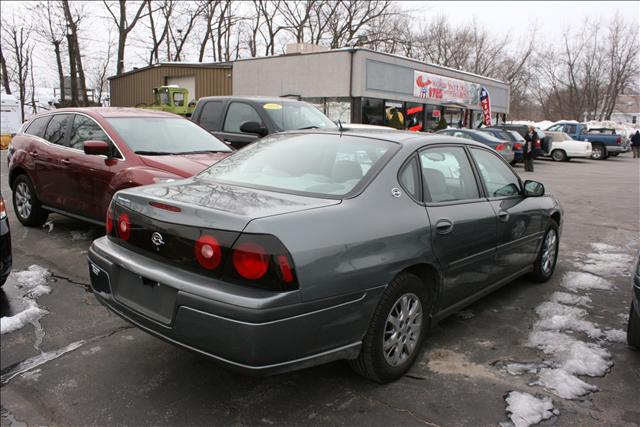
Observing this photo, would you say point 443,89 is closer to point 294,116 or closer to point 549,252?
point 294,116

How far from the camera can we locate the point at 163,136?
20.4 ft

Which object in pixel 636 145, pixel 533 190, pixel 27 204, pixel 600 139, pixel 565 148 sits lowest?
pixel 27 204

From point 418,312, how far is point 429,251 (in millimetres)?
388

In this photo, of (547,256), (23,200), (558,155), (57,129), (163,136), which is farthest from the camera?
(558,155)

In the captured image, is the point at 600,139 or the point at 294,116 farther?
the point at 600,139

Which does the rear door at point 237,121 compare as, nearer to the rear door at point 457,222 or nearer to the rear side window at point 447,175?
the rear side window at point 447,175

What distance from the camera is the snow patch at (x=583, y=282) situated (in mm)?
5145

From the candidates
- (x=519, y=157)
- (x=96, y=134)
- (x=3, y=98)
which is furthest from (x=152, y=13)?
(x=96, y=134)

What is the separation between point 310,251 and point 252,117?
643 cm

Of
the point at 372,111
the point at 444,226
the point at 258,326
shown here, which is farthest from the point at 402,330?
the point at 372,111

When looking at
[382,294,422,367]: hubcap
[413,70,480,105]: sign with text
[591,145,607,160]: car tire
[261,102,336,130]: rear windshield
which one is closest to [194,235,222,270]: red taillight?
[382,294,422,367]: hubcap

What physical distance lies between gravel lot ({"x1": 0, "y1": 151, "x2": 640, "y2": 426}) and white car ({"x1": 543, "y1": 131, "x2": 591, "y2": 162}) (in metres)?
22.5

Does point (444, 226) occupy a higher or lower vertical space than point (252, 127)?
lower

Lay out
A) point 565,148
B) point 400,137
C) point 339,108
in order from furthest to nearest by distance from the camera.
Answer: point 565,148
point 339,108
point 400,137
